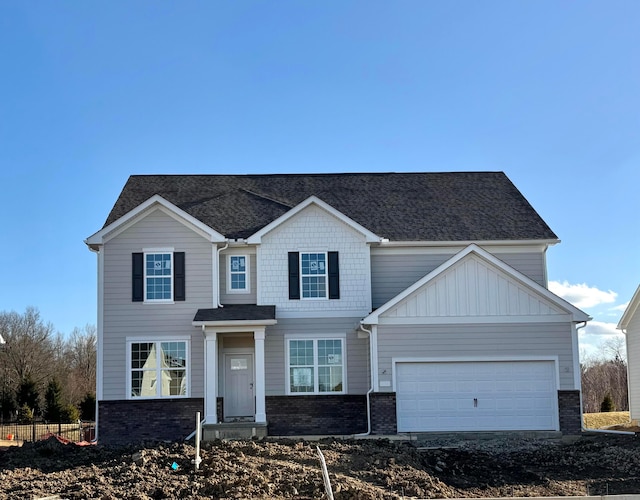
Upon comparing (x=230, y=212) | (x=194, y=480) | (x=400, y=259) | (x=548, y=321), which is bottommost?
(x=194, y=480)

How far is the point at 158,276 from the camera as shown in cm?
2330

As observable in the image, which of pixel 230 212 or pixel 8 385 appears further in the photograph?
pixel 8 385

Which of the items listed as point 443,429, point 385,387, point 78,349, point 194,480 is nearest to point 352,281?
point 385,387

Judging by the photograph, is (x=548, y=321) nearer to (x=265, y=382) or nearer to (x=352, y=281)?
(x=352, y=281)

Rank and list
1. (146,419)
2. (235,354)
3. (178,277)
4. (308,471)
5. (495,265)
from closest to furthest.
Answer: (308,471) < (495,265) < (146,419) < (178,277) < (235,354)

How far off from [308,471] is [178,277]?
10.5 metres

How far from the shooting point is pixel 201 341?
23078 millimetres

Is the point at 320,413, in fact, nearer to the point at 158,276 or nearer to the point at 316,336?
the point at 316,336

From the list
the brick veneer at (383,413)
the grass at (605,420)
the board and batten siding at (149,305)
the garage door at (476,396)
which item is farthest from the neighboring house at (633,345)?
the board and batten siding at (149,305)

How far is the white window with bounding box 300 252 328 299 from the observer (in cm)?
2378

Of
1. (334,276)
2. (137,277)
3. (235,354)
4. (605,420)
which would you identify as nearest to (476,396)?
(334,276)

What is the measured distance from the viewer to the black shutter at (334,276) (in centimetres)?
2377

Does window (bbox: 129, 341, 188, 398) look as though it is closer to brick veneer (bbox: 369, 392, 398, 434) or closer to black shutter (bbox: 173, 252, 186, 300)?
black shutter (bbox: 173, 252, 186, 300)

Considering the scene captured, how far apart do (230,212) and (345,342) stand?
5.82 m
